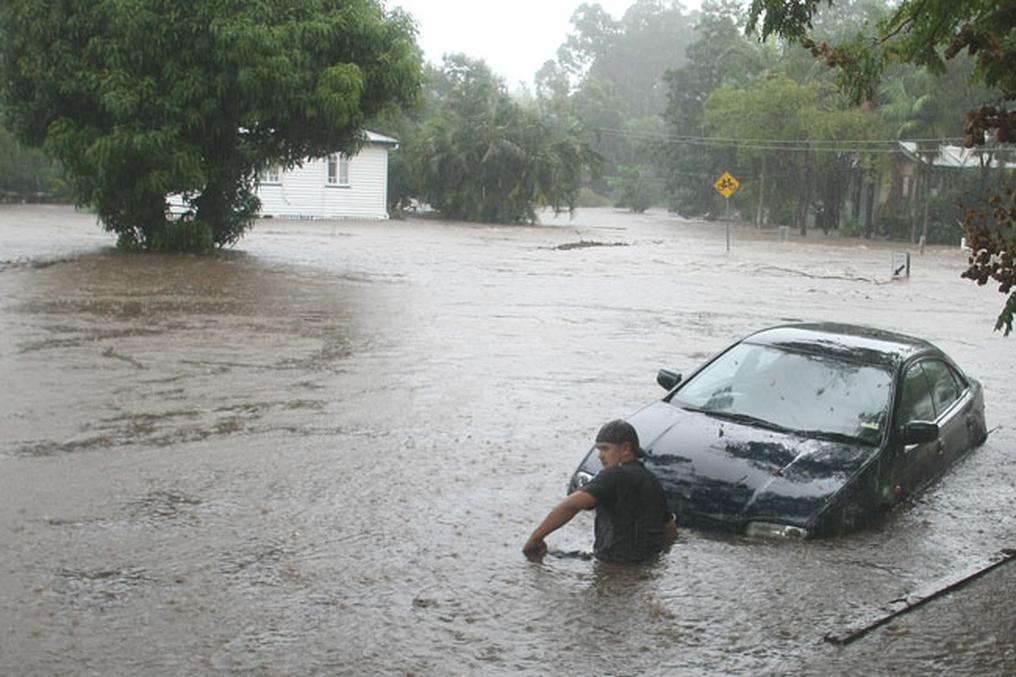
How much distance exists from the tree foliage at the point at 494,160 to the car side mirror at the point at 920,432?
157ft

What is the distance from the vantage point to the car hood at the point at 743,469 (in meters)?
7.46

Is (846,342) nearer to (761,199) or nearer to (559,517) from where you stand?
(559,517)

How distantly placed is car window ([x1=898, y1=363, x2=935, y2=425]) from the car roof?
0.47 ft

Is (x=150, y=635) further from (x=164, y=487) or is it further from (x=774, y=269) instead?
(x=774, y=269)

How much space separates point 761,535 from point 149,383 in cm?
766

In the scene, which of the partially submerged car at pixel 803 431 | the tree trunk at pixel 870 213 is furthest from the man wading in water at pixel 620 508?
the tree trunk at pixel 870 213

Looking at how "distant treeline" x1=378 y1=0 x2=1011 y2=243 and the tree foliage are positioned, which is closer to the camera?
"distant treeline" x1=378 y1=0 x2=1011 y2=243

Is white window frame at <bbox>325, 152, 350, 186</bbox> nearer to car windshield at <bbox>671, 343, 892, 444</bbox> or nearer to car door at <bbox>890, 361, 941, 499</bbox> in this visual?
car windshield at <bbox>671, 343, 892, 444</bbox>

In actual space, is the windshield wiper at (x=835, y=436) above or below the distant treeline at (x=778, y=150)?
below

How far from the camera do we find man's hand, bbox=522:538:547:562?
702 cm

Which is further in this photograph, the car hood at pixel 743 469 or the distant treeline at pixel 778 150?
the distant treeline at pixel 778 150

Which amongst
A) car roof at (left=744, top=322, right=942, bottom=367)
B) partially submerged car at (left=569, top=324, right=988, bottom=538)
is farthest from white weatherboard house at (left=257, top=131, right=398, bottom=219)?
partially submerged car at (left=569, top=324, right=988, bottom=538)

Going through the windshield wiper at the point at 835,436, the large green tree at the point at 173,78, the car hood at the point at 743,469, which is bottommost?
the car hood at the point at 743,469

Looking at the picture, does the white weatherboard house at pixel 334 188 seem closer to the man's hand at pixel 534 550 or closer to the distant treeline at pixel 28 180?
the distant treeline at pixel 28 180
